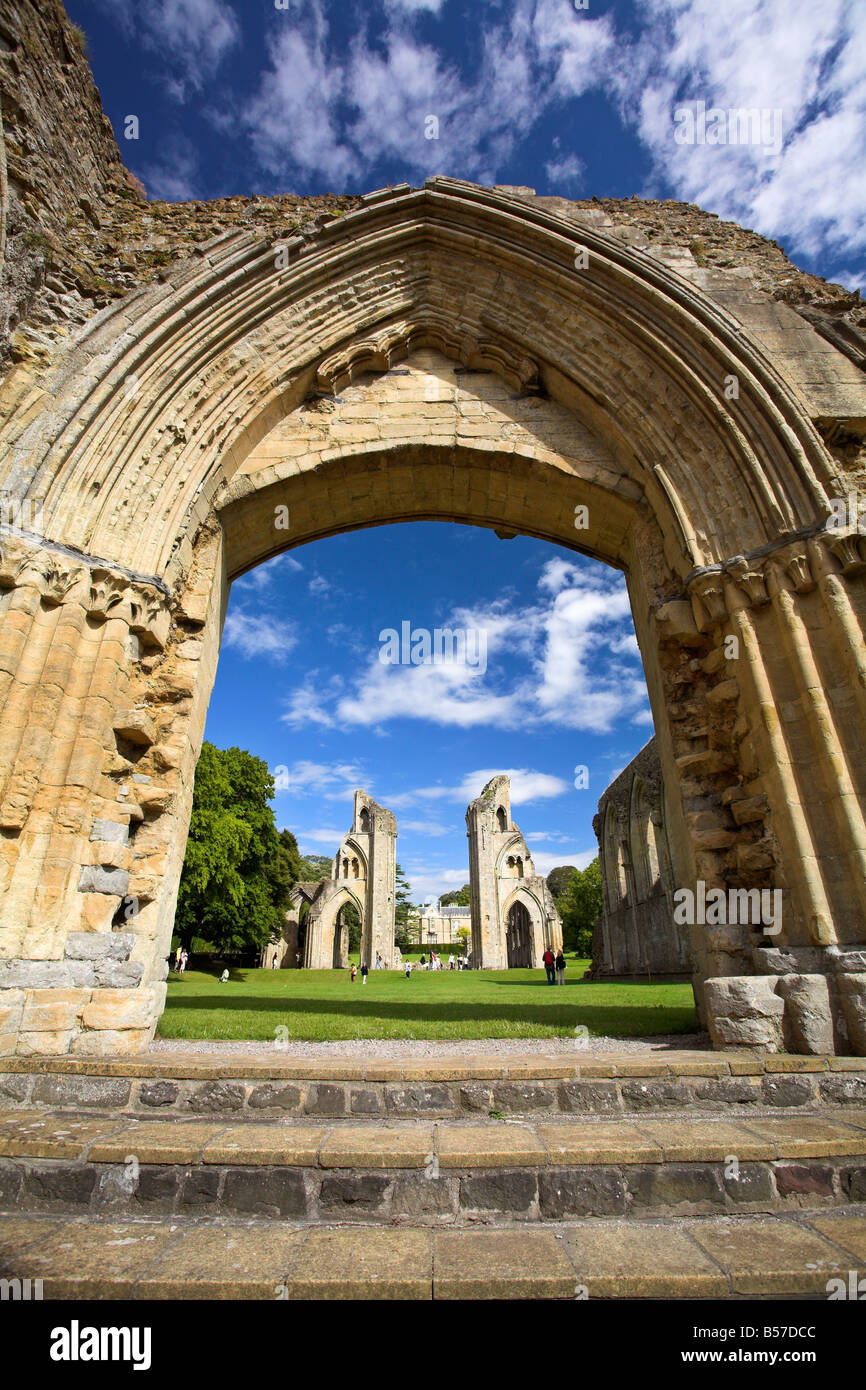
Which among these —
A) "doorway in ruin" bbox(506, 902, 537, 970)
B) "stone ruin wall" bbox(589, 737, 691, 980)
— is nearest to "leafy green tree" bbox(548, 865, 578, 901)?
"doorway in ruin" bbox(506, 902, 537, 970)

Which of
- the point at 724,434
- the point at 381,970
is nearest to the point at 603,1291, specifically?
the point at 724,434

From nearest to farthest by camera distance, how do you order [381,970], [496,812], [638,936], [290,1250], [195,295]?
[290,1250] < [195,295] < [638,936] < [381,970] < [496,812]

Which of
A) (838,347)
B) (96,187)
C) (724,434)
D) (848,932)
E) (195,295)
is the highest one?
(96,187)

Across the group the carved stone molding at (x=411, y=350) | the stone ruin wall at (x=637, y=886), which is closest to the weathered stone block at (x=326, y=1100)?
the carved stone molding at (x=411, y=350)

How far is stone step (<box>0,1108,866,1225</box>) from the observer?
103 inches

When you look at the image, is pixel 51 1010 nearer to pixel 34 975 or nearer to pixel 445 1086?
pixel 34 975

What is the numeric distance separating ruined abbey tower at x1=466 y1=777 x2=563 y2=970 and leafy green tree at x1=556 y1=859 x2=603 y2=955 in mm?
4136

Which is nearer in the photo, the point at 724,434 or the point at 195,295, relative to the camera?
the point at 724,434

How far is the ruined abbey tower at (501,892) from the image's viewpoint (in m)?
37.1

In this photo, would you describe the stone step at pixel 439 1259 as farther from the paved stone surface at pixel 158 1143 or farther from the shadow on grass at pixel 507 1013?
the shadow on grass at pixel 507 1013

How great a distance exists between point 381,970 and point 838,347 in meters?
34.4

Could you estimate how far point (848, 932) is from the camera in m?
4.27

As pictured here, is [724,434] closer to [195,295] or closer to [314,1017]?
[195,295]

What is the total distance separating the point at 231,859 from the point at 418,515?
75.1ft
